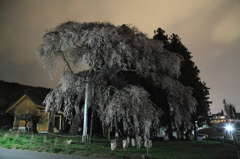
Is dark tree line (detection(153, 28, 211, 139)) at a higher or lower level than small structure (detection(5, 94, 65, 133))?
higher

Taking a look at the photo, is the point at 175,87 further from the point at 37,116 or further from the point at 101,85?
the point at 37,116

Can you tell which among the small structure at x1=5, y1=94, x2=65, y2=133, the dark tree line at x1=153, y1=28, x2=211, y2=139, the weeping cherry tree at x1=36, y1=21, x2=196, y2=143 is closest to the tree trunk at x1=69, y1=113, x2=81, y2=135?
the weeping cherry tree at x1=36, y1=21, x2=196, y2=143

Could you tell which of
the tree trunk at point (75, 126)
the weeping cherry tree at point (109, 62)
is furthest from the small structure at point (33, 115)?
the weeping cherry tree at point (109, 62)

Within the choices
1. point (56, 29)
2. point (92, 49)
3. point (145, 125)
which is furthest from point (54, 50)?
point (145, 125)

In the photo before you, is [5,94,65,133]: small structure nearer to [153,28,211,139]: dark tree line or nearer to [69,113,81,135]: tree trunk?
[69,113,81,135]: tree trunk

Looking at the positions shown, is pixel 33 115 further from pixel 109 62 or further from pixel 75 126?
pixel 109 62

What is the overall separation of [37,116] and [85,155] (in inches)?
661

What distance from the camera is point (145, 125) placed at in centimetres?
1145

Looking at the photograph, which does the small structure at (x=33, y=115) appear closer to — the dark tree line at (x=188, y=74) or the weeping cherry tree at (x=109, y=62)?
the weeping cherry tree at (x=109, y=62)

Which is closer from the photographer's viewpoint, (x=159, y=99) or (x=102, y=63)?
(x=102, y=63)

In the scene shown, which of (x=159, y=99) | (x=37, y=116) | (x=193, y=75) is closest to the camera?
(x=159, y=99)

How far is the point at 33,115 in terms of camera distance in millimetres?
22031

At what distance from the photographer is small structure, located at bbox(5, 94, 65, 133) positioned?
23133 millimetres

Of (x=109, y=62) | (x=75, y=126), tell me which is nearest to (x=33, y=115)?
(x=75, y=126)
